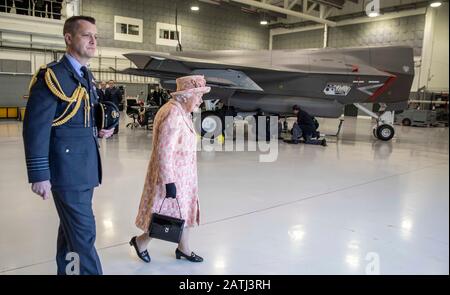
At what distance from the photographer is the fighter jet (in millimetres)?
9078

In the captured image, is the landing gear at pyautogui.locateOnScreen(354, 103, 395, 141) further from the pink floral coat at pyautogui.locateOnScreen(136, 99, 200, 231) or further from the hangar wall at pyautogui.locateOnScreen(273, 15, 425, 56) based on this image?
the hangar wall at pyautogui.locateOnScreen(273, 15, 425, 56)

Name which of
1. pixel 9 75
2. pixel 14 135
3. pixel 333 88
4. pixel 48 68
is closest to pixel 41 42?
pixel 9 75

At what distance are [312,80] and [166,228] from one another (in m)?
7.89

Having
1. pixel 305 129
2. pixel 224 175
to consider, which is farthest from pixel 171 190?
pixel 305 129

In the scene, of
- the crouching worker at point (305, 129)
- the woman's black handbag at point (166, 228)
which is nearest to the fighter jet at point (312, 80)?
the crouching worker at point (305, 129)

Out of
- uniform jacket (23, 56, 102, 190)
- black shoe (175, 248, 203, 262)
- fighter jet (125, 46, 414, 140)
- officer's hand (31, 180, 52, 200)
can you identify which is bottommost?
black shoe (175, 248, 203, 262)

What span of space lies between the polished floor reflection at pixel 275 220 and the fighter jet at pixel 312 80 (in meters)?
3.18

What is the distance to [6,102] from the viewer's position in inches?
609

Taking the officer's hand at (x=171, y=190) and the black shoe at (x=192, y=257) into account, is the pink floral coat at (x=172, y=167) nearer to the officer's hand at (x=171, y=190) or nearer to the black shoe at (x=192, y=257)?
the officer's hand at (x=171, y=190)

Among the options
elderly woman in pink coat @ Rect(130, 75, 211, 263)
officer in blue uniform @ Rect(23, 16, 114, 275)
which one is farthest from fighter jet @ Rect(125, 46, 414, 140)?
officer in blue uniform @ Rect(23, 16, 114, 275)

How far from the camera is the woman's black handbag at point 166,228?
2332 mm

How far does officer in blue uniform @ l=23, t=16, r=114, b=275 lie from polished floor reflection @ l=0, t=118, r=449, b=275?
0.65m

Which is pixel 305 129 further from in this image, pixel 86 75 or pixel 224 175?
pixel 86 75
